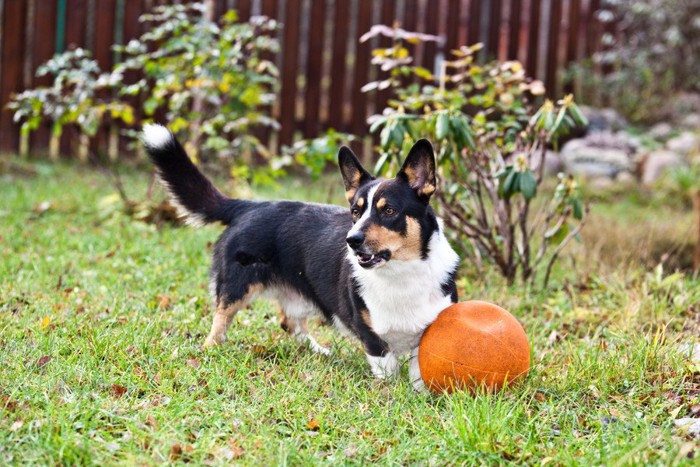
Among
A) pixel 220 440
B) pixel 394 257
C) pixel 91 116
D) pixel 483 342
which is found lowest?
pixel 220 440

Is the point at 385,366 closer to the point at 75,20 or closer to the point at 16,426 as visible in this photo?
the point at 16,426

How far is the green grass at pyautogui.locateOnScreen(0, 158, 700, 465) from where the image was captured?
2.50 metres

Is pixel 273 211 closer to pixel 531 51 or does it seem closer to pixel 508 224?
pixel 508 224

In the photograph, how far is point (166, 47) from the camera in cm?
564

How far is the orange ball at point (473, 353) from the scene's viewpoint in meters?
2.97

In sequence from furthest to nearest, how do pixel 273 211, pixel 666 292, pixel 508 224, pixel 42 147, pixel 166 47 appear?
1. pixel 42 147
2. pixel 166 47
3. pixel 508 224
4. pixel 666 292
5. pixel 273 211

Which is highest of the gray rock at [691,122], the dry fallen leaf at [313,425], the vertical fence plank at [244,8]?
the vertical fence plank at [244,8]

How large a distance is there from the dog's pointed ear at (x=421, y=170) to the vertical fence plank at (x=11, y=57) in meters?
5.81

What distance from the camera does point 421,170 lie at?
10.3 feet

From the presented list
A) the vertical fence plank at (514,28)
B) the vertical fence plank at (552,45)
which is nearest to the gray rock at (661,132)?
the vertical fence plank at (552,45)

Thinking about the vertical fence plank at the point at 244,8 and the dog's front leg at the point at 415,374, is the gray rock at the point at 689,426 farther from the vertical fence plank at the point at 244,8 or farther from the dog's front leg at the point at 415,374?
the vertical fence plank at the point at 244,8

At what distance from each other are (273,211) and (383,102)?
16.8 ft

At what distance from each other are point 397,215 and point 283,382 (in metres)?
0.80

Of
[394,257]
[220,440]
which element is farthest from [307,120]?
[220,440]
